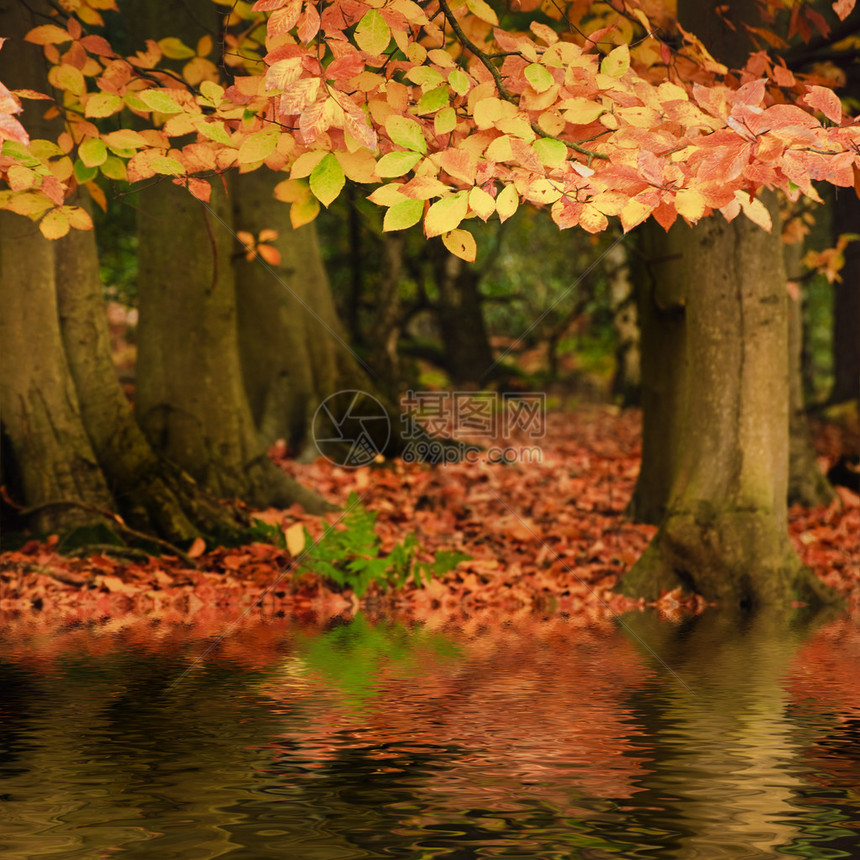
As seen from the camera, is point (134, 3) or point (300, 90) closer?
point (300, 90)

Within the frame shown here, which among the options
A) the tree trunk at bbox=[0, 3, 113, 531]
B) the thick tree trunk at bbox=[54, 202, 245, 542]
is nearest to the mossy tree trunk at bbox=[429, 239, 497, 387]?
the thick tree trunk at bbox=[54, 202, 245, 542]

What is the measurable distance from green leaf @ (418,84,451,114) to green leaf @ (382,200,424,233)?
67cm

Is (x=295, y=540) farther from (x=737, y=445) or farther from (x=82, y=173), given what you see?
(x=82, y=173)

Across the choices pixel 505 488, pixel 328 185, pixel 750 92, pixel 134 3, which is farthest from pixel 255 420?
pixel 750 92

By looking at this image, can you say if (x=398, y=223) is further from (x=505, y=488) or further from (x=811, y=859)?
(x=505, y=488)

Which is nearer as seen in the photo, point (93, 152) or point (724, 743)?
point (724, 743)

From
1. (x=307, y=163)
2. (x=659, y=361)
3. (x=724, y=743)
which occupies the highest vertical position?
(x=307, y=163)

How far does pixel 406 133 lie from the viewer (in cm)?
568

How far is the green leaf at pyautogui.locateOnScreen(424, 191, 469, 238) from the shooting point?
5.51 meters

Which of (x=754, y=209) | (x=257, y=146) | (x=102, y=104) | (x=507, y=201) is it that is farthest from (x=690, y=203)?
(x=102, y=104)

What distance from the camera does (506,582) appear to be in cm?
1027

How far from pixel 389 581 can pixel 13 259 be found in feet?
13.5

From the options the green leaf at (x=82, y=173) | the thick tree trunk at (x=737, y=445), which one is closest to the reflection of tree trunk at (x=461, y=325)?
the thick tree trunk at (x=737, y=445)

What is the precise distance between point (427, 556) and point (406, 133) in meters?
5.61
